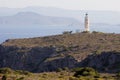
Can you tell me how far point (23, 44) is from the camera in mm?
78875

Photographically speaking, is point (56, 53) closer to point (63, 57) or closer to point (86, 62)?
point (63, 57)

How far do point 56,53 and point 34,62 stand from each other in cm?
343

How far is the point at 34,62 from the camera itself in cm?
6962

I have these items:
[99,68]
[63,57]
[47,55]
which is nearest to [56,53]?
[47,55]

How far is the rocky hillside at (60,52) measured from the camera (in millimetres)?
58650

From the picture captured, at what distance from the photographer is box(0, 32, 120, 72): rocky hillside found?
58.7 metres

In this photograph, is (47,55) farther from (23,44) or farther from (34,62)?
(23,44)

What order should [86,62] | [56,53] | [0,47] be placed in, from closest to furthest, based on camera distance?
[86,62]
[56,53]
[0,47]

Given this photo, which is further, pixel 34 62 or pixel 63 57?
pixel 34 62

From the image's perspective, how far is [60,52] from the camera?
69188mm

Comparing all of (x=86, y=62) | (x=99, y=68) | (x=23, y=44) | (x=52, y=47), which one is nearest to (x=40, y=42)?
(x=23, y=44)

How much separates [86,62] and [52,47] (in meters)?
17.3

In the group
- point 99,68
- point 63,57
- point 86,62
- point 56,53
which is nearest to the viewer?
point 99,68

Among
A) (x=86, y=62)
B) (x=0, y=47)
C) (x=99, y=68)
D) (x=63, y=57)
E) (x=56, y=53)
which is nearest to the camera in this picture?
(x=99, y=68)
